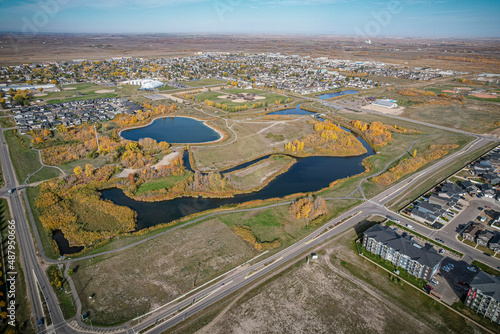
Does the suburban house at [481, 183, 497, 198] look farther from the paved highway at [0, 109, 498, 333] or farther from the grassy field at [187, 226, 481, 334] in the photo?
the grassy field at [187, 226, 481, 334]

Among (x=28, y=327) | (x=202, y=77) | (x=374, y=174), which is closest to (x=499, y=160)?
(x=374, y=174)

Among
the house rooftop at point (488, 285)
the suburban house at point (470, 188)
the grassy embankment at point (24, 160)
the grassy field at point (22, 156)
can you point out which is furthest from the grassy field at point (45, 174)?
the suburban house at point (470, 188)

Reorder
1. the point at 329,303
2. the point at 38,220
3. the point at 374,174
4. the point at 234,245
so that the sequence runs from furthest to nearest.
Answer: the point at 374,174, the point at 38,220, the point at 234,245, the point at 329,303

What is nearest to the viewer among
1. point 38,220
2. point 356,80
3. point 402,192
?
point 38,220

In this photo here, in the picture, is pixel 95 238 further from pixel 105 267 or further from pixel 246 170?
pixel 246 170

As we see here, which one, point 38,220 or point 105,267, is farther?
point 38,220

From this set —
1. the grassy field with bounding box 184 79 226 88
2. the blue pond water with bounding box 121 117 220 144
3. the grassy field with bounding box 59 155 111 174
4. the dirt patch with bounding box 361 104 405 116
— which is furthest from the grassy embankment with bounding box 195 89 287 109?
the grassy field with bounding box 59 155 111 174

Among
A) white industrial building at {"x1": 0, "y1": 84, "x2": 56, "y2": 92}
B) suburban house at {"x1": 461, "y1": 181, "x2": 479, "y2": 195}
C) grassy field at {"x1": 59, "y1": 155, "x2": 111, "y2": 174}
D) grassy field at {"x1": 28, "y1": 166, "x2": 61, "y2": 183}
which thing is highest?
white industrial building at {"x1": 0, "y1": 84, "x2": 56, "y2": 92}
